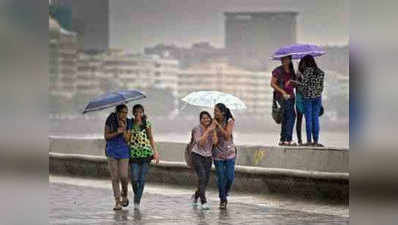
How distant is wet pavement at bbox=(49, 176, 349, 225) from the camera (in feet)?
39.1

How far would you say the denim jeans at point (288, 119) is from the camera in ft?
50.5

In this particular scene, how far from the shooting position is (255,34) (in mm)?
31328

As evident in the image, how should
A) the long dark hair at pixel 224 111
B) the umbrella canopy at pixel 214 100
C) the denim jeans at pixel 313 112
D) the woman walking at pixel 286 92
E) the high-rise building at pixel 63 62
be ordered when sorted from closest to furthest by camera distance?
the long dark hair at pixel 224 111
the umbrella canopy at pixel 214 100
the denim jeans at pixel 313 112
the woman walking at pixel 286 92
the high-rise building at pixel 63 62

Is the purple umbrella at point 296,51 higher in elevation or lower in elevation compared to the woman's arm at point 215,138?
higher

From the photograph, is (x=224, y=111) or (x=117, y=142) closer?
(x=117, y=142)

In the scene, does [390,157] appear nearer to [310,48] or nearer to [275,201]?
[275,201]

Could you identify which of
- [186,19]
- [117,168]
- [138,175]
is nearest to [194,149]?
[138,175]

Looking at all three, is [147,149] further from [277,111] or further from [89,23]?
[89,23]

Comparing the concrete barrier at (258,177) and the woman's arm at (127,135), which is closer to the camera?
the woman's arm at (127,135)

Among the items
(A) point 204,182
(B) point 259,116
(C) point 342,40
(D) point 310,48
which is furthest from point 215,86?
(A) point 204,182

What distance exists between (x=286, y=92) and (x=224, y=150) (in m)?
2.38

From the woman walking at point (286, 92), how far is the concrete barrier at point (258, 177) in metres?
0.71

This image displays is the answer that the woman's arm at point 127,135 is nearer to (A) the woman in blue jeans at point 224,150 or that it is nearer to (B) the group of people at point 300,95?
(A) the woman in blue jeans at point 224,150

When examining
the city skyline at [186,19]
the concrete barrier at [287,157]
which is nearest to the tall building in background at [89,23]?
the city skyline at [186,19]
